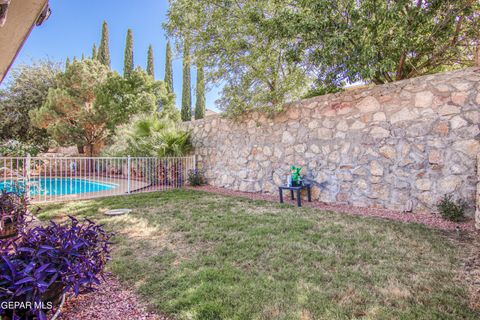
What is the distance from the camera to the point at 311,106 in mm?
6344

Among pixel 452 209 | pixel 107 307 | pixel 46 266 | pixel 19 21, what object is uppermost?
pixel 19 21

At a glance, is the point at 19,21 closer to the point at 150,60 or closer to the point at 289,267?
the point at 289,267

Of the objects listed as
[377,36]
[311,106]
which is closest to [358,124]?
[311,106]

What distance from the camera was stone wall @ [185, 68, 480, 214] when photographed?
4305 millimetres

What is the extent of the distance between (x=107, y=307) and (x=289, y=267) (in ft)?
5.63

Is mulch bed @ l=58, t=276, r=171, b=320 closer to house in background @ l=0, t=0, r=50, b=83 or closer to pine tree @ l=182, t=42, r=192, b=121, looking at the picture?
house in background @ l=0, t=0, r=50, b=83

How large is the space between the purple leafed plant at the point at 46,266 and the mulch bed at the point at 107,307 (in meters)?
0.18

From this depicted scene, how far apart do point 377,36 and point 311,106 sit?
199cm

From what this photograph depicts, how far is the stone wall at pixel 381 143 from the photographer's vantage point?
14.1 feet

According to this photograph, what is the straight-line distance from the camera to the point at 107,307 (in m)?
2.04

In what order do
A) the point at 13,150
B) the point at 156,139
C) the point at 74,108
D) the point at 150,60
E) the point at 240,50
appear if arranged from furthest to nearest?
the point at 150,60, the point at 74,108, the point at 13,150, the point at 156,139, the point at 240,50

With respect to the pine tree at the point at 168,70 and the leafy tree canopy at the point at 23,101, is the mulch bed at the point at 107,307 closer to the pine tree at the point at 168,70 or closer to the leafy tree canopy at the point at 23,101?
the leafy tree canopy at the point at 23,101

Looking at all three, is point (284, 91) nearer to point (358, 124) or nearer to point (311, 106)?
point (311, 106)

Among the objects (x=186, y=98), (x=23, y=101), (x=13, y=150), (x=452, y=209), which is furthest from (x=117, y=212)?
(x=186, y=98)
